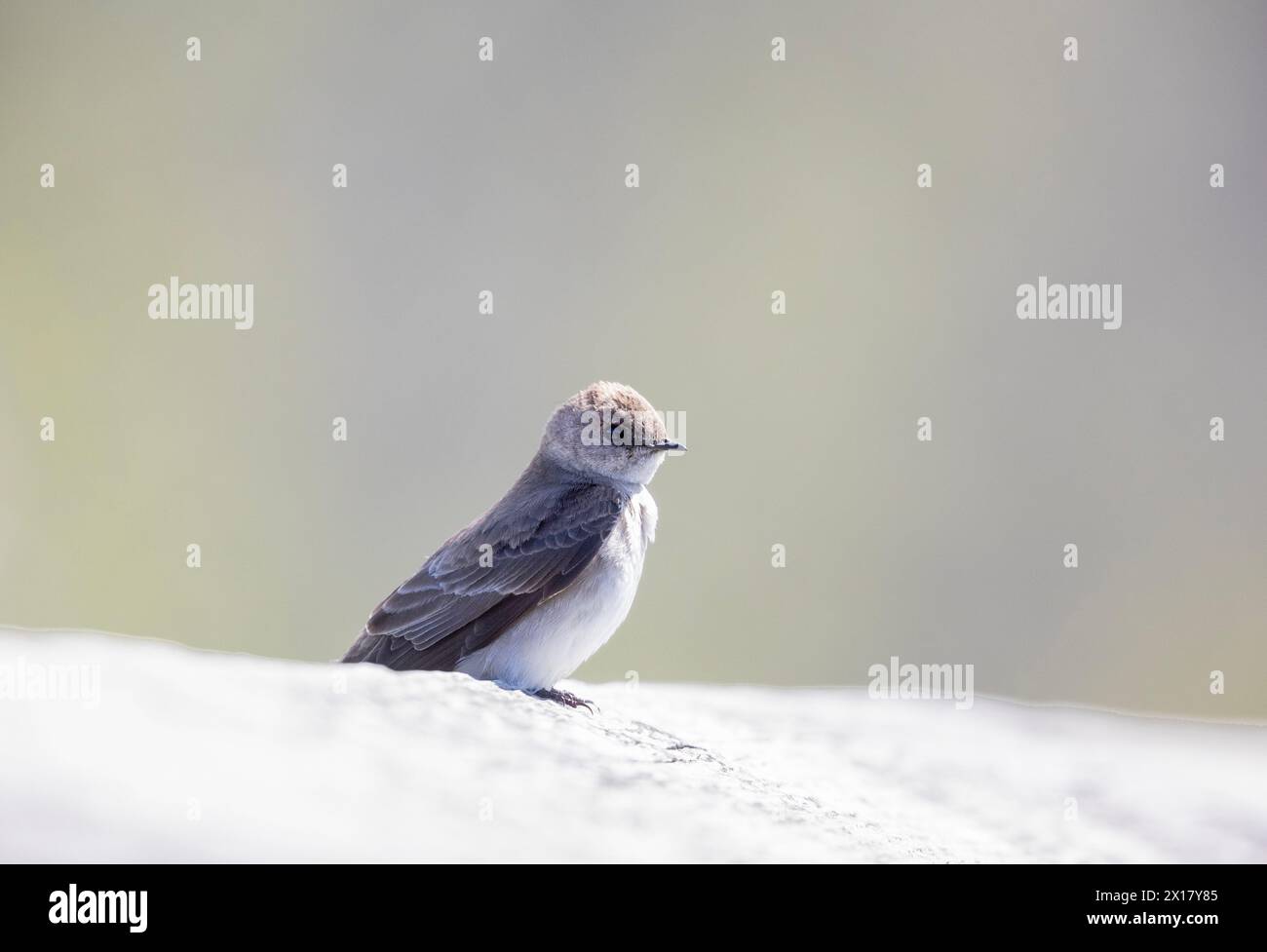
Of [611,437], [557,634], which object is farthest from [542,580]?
[611,437]

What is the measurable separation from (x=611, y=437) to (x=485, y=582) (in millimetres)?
956

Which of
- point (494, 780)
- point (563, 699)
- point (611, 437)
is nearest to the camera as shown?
point (494, 780)

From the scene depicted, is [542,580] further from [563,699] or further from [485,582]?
[563,699]

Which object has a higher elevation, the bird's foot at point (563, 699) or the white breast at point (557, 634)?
the white breast at point (557, 634)

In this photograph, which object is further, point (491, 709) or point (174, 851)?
point (491, 709)

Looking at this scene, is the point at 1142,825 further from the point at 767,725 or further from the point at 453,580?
the point at 453,580

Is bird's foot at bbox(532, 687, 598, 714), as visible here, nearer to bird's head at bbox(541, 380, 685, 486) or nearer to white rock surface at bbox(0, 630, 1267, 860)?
white rock surface at bbox(0, 630, 1267, 860)

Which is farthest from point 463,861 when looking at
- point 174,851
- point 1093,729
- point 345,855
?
point 1093,729

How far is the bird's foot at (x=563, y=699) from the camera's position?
572cm

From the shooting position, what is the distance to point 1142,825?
570 centimetres

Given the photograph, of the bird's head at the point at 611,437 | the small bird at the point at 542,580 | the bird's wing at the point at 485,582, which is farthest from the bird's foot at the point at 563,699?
the bird's head at the point at 611,437

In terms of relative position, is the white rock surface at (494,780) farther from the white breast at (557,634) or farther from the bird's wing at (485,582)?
the bird's wing at (485,582)

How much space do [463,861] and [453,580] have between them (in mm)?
2506

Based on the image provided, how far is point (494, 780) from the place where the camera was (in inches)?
165
